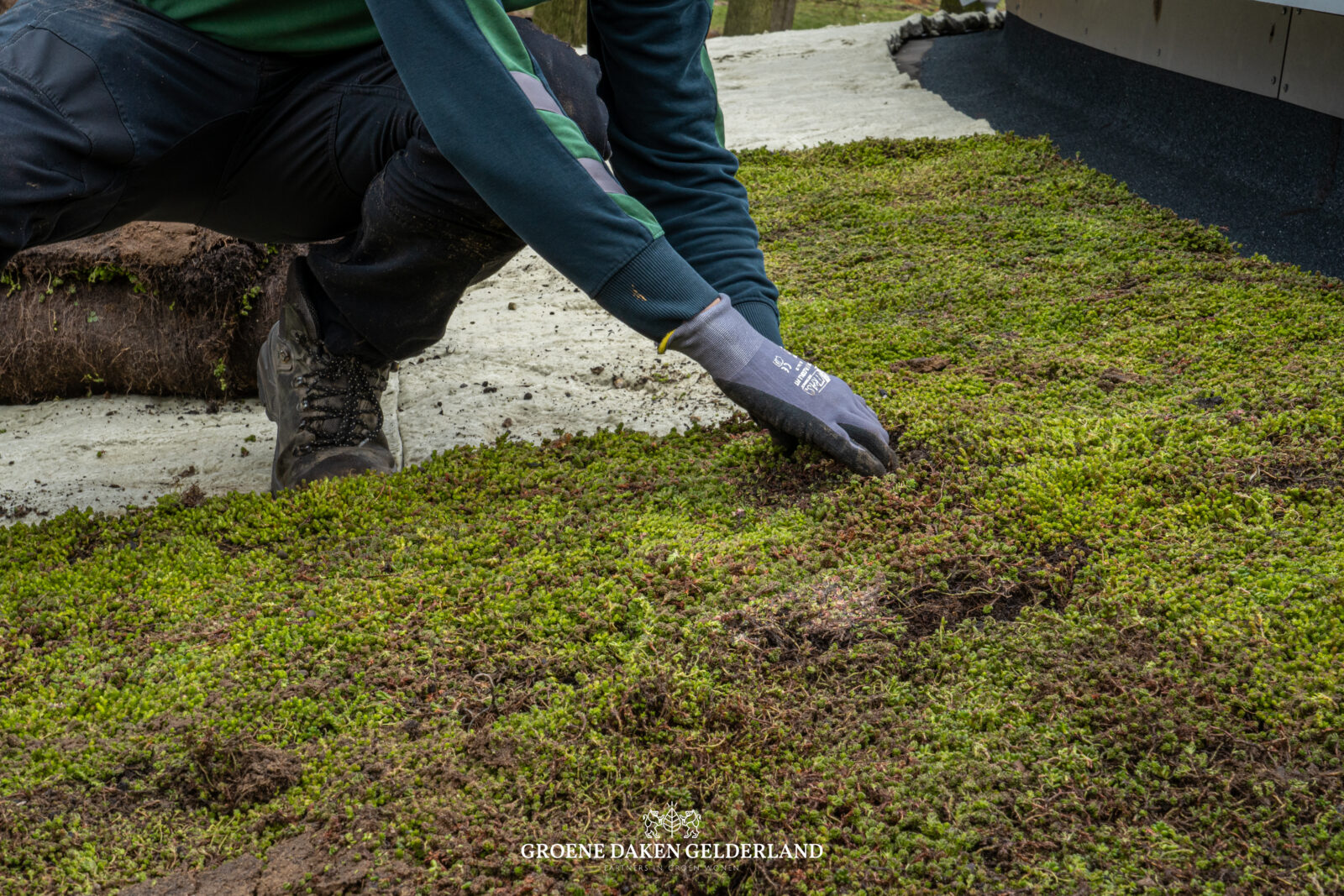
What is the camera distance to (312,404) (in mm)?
2119

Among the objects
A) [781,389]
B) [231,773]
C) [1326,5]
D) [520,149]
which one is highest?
[1326,5]

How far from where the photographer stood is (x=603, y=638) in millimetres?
1465

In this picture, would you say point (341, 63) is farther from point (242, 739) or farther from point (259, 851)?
point (259, 851)

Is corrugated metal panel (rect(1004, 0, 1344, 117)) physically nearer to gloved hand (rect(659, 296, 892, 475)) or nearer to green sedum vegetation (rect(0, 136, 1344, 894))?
green sedum vegetation (rect(0, 136, 1344, 894))

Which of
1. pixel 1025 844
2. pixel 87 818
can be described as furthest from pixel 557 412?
pixel 1025 844

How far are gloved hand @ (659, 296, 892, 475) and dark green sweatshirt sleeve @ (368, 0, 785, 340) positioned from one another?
0.36 ft

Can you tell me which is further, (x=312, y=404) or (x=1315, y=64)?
(x=1315, y=64)

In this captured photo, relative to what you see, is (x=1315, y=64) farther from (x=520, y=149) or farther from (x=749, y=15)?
(x=749, y=15)

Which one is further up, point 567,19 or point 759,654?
point 567,19

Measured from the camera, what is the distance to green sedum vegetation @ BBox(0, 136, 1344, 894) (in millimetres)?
1125

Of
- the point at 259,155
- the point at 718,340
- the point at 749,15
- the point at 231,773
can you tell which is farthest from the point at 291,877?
the point at 749,15

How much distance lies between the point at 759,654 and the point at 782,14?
986cm

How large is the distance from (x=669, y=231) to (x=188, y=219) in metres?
1.00

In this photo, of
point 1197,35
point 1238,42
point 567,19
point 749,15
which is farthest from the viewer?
point 749,15
